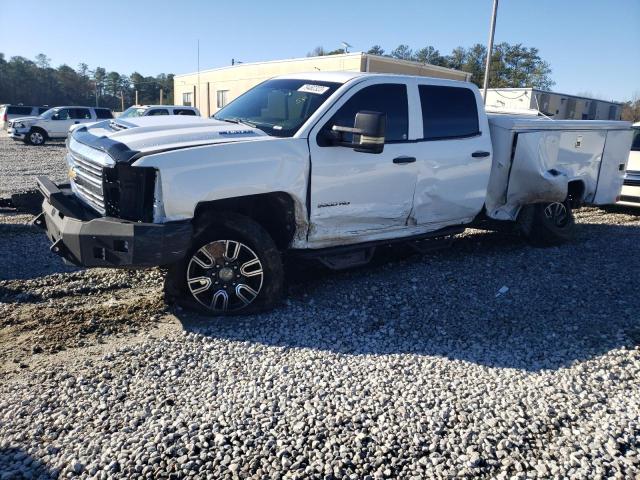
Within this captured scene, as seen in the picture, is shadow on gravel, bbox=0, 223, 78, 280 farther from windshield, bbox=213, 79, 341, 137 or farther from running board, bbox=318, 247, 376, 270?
running board, bbox=318, 247, 376, 270

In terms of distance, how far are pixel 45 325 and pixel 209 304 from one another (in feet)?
4.32

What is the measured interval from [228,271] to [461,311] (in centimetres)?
217

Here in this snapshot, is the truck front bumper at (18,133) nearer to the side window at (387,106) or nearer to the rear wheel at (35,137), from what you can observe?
the rear wheel at (35,137)

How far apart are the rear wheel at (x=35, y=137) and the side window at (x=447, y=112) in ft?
79.1

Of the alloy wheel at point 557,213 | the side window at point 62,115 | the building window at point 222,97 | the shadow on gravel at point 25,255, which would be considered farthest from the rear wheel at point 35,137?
the alloy wheel at point 557,213

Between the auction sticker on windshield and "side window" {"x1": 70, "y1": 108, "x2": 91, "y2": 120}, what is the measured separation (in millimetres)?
24386

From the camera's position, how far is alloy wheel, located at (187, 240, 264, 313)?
14.1ft

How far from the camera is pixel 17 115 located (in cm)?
3108

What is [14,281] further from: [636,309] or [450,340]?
[636,309]

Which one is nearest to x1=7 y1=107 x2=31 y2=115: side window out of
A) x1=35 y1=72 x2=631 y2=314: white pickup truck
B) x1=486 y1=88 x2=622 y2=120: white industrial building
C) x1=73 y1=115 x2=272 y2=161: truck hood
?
x1=486 y1=88 x2=622 y2=120: white industrial building

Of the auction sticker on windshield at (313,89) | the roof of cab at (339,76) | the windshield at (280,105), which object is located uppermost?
the roof of cab at (339,76)

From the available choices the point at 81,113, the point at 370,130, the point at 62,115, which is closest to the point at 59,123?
the point at 62,115

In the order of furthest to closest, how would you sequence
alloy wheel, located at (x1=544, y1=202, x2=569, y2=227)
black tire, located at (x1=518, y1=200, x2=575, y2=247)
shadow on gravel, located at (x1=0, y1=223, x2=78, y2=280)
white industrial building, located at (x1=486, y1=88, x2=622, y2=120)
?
1. white industrial building, located at (x1=486, y1=88, x2=622, y2=120)
2. alloy wheel, located at (x1=544, y1=202, x2=569, y2=227)
3. black tire, located at (x1=518, y1=200, x2=575, y2=247)
4. shadow on gravel, located at (x1=0, y1=223, x2=78, y2=280)

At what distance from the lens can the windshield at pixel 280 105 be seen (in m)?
4.80
